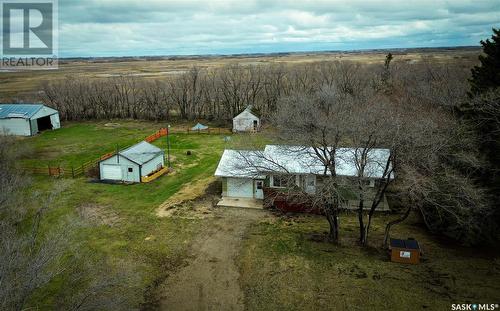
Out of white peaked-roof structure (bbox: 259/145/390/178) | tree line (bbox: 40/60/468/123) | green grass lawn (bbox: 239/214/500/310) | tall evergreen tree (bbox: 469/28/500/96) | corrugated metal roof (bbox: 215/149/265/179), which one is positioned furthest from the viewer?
tree line (bbox: 40/60/468/123)

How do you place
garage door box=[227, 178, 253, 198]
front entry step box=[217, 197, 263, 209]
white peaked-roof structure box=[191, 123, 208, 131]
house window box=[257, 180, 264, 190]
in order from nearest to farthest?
1. front entry step box=[217, 197, 263, 209]
2. house window box=[257, 180, 264, 190]
3. garage door box=[227, 178, 253, 198]
4. white peaked-roof structure box=[191, 123, 208, 131]

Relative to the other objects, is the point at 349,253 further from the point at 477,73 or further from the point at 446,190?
the point at 477,73

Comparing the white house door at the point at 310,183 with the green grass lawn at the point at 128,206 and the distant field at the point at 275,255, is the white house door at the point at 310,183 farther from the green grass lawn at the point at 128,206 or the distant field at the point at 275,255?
the green grass lawn at the point at 128,206

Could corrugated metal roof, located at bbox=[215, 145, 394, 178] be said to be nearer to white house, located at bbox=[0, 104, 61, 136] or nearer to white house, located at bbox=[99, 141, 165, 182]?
white house, located at bbox=[99, 141, 165, 182]

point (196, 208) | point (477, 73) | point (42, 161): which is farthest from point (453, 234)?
point (42, 161)

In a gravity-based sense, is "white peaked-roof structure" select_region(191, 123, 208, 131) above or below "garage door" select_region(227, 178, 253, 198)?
above

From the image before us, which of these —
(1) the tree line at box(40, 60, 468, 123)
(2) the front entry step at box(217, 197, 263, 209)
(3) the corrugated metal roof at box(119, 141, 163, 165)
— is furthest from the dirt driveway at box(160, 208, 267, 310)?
(1) the tree line at box(40, 60, 468, 123)
